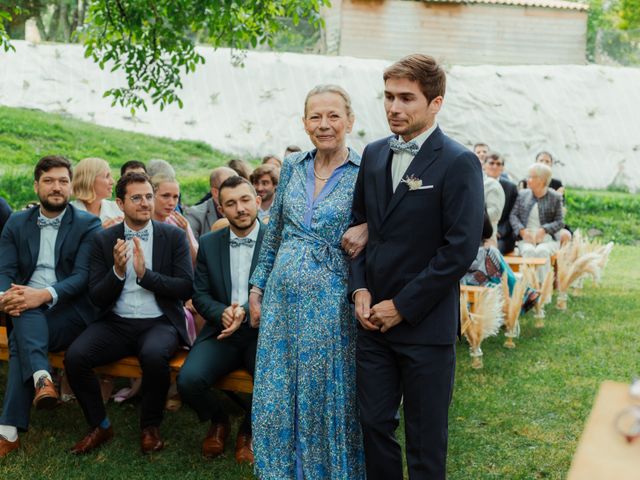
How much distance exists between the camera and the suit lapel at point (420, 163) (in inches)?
141

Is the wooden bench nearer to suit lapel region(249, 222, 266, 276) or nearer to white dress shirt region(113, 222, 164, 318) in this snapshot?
white dress shirt region(113, 222, 164, 318)

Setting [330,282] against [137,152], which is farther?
[137,152]

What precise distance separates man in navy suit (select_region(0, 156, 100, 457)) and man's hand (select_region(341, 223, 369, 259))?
2319 millimetres

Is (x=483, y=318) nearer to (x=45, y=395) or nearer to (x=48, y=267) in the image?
(x=48, y=267)

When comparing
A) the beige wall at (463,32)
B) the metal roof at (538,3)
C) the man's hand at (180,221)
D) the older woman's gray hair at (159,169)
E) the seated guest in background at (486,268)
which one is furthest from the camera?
the metal roof at (538,3)

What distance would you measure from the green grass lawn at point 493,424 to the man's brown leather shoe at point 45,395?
1.24 feet

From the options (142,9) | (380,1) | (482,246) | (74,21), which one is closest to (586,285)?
(482,246)

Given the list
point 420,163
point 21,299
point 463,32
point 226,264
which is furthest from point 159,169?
point 463,32

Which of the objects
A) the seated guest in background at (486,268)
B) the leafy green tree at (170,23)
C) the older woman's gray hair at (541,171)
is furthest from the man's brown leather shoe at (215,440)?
the older woman's gray hair at (541,171)

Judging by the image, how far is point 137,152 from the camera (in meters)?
17.2

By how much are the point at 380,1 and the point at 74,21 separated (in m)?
10.2

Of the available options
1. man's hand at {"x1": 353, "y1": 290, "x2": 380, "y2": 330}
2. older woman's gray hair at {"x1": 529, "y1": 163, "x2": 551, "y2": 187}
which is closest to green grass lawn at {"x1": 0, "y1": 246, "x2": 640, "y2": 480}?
man's hand at {"x1": 353, "y1": 290, "x2": 380, "y2": 330}

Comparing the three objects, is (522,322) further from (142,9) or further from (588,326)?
(142,9)

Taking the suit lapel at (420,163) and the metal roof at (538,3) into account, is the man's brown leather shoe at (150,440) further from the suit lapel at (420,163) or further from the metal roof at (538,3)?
the metal roof at (538,3)
